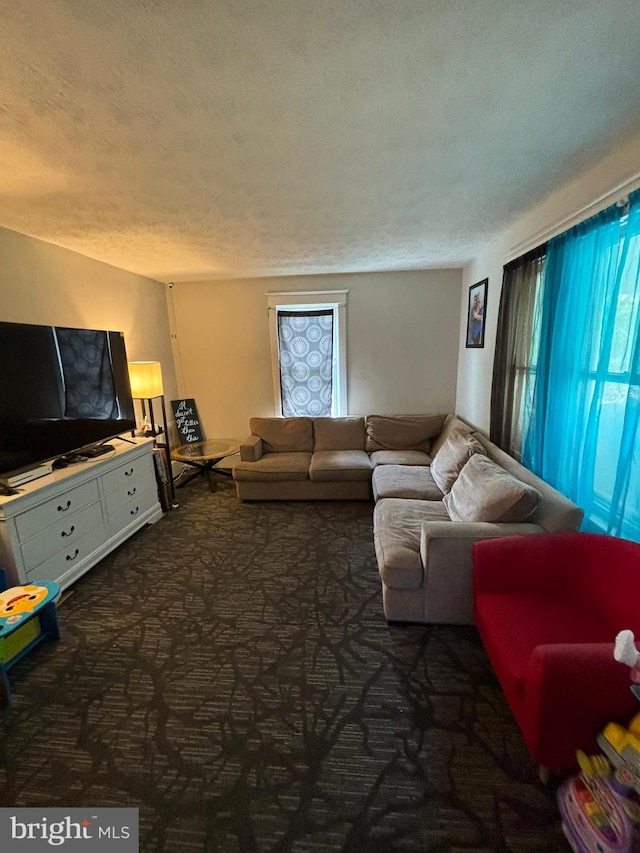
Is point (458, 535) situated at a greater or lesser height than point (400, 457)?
greater

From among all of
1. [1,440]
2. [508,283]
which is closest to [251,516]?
[1,440]

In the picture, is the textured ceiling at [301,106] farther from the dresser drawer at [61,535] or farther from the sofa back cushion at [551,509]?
the dresser drawer at [61,535]

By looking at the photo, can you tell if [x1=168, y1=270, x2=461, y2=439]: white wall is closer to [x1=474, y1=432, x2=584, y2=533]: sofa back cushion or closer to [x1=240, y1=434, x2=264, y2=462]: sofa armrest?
[x1=240, y1=434, x2=264, y2=462]: sofa armrest

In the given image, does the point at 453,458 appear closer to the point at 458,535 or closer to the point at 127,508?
the point at 458,535

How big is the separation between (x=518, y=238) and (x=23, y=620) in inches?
152

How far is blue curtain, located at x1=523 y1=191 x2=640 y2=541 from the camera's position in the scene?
1.49 metres

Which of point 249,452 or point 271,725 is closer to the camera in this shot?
point 271,725

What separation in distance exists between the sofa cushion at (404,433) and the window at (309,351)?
625 millimetres

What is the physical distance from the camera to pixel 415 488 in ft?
9.34

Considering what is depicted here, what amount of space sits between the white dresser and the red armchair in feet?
8.25

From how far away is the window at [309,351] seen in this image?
4.10 metres

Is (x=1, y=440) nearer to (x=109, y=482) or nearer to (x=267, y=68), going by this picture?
(x=109, y=482)

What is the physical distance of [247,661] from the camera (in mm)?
1745

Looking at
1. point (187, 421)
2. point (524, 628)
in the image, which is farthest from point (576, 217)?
point (187, 421)
